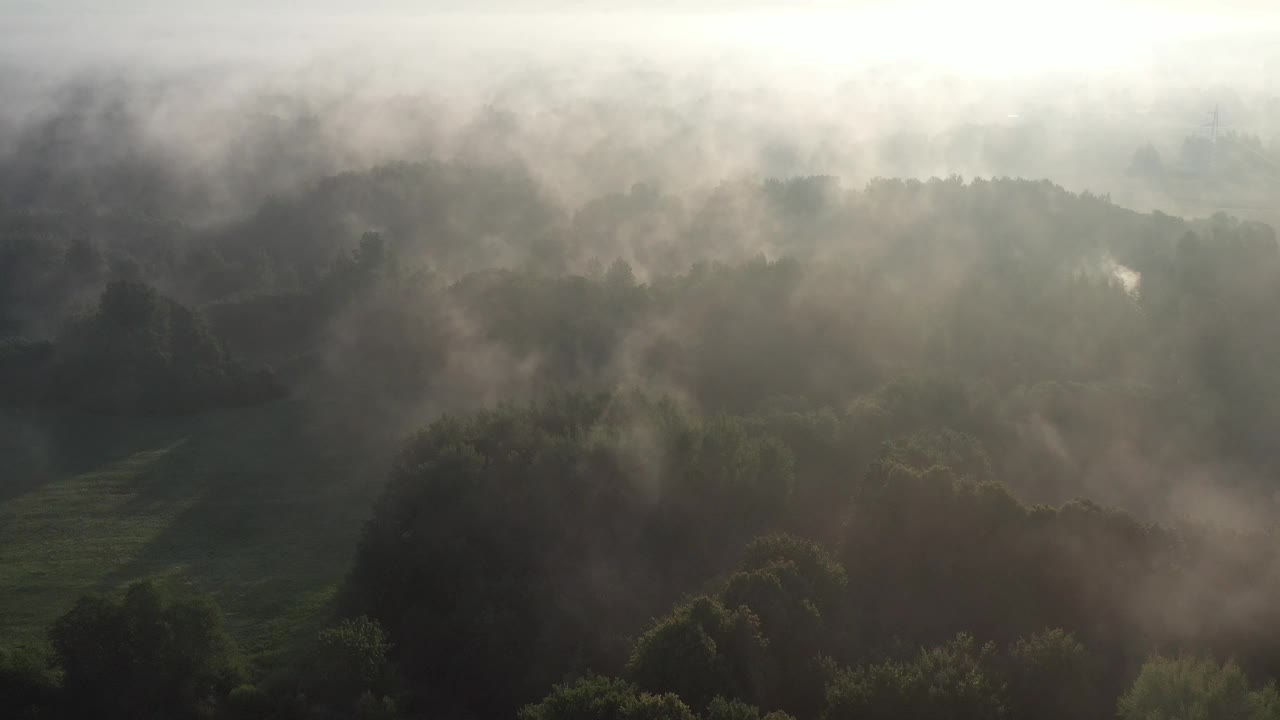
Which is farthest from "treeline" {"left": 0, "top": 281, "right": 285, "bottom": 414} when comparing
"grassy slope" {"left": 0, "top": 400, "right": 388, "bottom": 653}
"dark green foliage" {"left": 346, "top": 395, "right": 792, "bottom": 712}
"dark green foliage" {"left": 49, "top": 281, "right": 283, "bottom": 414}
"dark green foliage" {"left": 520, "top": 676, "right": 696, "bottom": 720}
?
"dark green foliage" {"left": 520, "top": 676, "right": 696, "bottom": 720}

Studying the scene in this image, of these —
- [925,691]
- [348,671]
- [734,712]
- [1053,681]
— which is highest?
[734,712]

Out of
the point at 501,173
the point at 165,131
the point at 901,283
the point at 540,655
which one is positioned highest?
the point at 165,131

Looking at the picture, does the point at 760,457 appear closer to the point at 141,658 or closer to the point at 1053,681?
the point at 1053,681

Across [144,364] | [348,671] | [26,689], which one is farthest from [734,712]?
[144,364]

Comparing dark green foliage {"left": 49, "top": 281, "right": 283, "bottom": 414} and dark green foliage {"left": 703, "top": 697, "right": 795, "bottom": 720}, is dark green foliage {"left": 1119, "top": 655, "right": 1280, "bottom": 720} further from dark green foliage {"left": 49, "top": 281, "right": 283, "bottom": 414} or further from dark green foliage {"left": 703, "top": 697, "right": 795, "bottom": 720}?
dark green foliage {"left": 49, "top": 281, "right": 283, "bottom": 414}

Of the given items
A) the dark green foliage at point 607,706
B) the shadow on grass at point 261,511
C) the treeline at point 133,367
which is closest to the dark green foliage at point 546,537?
the shadow on grass at point 261,511

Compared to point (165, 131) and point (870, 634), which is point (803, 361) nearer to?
point (870, 634)

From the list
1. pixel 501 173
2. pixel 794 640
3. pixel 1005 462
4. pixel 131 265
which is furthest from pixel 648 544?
pixel 501 173
